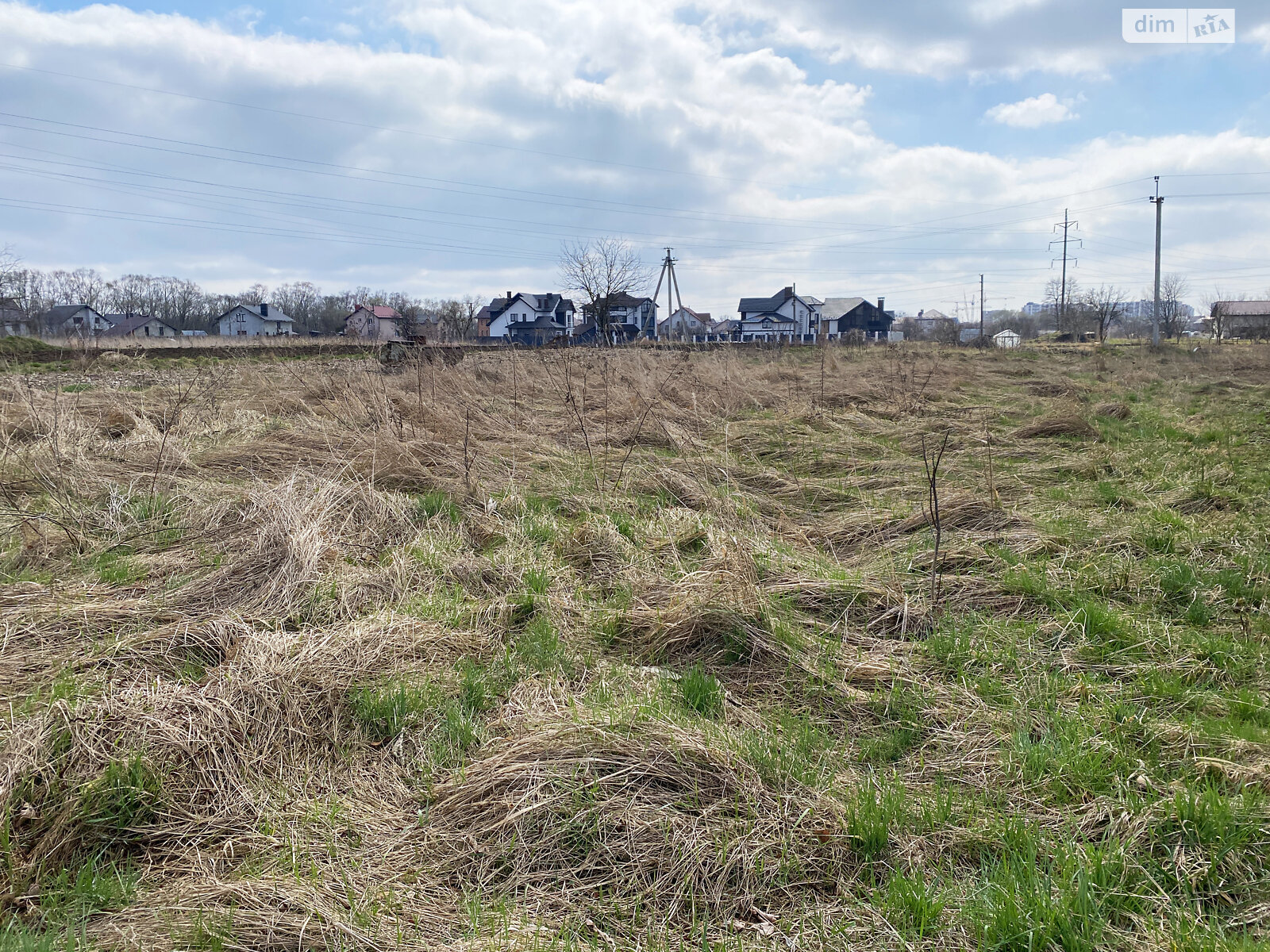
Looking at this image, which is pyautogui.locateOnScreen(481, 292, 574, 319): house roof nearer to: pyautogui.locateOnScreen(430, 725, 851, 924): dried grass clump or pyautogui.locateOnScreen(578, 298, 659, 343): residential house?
pyautogui.locateOnScreen(578, 298, 659, 343): residential house

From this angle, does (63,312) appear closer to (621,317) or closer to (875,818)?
(621,317)

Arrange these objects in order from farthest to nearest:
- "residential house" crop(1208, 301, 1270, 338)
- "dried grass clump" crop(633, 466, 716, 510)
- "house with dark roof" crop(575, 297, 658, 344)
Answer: "house with dark roof" crop(575, 297, 658, 344) → "residential house" crop(1208, 301, 1270, 338) → "dried grass clump" crop(633, 466, 716, 510)

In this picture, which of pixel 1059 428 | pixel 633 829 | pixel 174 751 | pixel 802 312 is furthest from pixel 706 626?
pixel 802 312

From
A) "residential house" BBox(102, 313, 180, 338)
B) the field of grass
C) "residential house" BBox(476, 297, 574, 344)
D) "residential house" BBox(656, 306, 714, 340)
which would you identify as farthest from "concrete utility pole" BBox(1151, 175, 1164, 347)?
"residential house" BBox(102, 313, 180, 338)

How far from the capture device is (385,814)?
2285 mm

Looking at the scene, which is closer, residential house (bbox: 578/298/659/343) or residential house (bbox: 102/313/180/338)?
residential house (bbox: 578/298/659/343)

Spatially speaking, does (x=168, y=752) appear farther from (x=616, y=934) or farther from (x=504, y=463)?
(x=504, y=463)

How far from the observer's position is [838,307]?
88.2 metres

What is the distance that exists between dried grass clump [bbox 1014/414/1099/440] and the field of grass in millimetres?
2726

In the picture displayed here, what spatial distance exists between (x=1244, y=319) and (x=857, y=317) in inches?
1412

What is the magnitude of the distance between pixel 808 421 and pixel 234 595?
26.0 ft

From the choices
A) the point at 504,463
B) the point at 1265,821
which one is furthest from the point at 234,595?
the point at 1265,821

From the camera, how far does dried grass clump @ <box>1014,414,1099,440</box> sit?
29.0 ft

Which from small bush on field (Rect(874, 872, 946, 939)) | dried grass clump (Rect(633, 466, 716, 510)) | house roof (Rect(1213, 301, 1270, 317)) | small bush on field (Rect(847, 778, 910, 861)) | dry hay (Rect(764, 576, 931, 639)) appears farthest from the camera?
house roof (Rect(1213, 301, 1270, 317))
